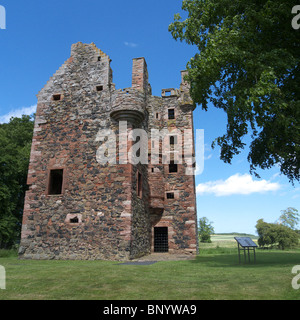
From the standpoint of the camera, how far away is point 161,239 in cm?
1814

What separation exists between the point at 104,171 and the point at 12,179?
1357 cm

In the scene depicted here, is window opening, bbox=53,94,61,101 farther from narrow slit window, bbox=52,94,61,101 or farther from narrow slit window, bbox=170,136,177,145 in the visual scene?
narrow slit window, bbox=170,136,177,145

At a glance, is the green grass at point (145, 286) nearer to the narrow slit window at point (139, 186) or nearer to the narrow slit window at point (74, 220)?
the narrow slit window at point (74, 220)

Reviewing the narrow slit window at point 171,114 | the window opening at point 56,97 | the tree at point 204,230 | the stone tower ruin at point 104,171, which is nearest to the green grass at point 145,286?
the stone tower ruin at point 104,171

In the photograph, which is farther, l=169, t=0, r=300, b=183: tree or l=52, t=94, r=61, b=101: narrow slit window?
l=52, t=94, r=61, b=101: narrow slit window

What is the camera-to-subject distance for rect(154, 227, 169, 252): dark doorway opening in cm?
1791

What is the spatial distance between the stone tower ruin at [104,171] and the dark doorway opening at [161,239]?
64mm

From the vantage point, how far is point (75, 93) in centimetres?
1719

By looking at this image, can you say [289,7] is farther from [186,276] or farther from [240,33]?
[186,276]

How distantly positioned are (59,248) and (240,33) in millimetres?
13924

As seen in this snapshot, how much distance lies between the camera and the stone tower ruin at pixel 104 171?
14555mm

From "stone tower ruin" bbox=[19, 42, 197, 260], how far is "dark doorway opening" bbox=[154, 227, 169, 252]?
2.5 inches

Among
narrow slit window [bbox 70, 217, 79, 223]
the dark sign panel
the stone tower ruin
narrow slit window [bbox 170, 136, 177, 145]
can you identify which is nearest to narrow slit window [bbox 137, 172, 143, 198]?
the stone tower ruin
